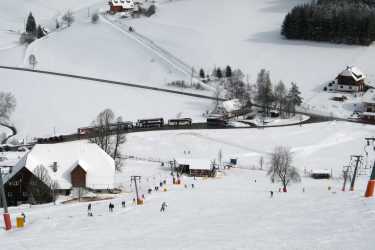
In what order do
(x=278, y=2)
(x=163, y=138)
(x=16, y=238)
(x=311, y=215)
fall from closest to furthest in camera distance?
(x=311, y=215) < (x=16, y=238) < (x=163, y=138) < (x=278, y=2)

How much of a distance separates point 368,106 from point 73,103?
4117 cm

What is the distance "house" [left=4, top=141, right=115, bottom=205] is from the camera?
41.5 m

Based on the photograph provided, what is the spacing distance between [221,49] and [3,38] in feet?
178

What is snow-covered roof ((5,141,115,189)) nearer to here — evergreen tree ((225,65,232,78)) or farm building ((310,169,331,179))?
farm building ((310,169,331,179))

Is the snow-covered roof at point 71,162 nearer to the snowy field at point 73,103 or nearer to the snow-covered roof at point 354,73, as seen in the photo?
the snowy field at point 73,103

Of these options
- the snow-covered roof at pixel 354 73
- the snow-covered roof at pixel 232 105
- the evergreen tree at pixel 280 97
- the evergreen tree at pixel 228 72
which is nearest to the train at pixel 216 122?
the snow-covered roof at pixel 232 105

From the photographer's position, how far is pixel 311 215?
1950 cm

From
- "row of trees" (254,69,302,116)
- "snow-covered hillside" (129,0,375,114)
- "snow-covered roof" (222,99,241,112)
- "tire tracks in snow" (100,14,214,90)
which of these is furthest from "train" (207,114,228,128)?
"tire tracks in snow" (100,14,214,90)

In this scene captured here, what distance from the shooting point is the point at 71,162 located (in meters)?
44.4

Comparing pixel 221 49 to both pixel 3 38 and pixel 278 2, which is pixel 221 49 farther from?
pixel 3 38

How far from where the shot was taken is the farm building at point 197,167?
49.9 meters

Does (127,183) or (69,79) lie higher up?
(69,79)

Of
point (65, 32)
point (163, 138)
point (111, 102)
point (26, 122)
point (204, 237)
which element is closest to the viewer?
point (204, 237)

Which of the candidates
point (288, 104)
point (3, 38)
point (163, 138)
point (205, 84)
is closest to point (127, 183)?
point (163, 138)
